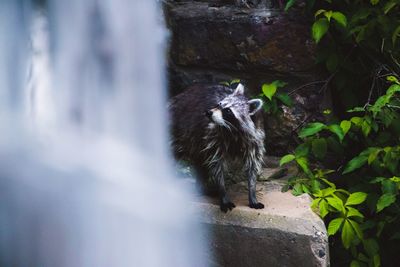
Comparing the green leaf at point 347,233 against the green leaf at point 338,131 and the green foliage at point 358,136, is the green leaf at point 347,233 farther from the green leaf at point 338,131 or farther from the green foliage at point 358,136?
the green leaf at point 338,131

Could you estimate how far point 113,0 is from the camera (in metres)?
3.52

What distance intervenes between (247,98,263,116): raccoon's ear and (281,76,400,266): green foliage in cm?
36

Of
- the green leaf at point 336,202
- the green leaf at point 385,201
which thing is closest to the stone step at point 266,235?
the green leaf at point 336,202

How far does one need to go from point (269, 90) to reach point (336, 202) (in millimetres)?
845

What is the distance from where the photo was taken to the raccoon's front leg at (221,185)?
9.34 feet

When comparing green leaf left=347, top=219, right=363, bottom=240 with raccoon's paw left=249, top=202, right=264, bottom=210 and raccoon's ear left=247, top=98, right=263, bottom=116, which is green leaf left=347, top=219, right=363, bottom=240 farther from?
raccoon's ear left=247, top=98, right=263, bottom=116

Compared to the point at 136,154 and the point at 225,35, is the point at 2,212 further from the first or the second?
the point at 225,35

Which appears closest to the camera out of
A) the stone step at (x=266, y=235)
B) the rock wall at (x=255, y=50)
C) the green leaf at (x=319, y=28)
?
the stone step at (x=266, y=235)

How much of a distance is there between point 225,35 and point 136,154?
101cm

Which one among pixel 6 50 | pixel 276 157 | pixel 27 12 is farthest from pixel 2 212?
pixel 276 157

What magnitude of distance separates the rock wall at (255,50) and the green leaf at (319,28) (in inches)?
9.6

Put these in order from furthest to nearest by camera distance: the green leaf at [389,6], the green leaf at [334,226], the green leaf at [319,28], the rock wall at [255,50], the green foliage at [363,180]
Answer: the rock wall at [255,50], the green leaf at [319,28], the green leaf at [389,6], the green foliage at [363,180], the green leaf at [334,226]

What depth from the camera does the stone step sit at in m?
2.63

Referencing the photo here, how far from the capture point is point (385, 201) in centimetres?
282
